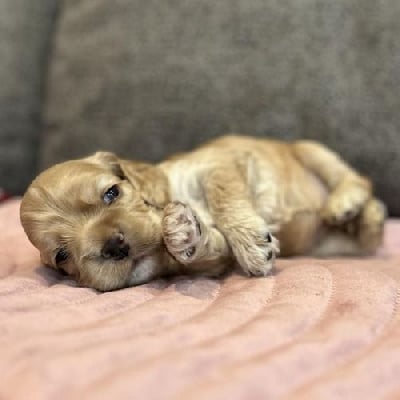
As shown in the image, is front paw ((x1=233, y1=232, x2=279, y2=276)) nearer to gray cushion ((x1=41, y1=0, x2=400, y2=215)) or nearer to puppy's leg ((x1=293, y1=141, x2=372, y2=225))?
puppy's leg ((x1=293, y1=141, x2=372, y2=225))

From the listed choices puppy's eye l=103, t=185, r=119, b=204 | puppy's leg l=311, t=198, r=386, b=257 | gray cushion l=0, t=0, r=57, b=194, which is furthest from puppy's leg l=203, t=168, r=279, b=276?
gray cushion l=0, t=0, r=57, b=194

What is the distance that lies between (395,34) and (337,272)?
3.89ft

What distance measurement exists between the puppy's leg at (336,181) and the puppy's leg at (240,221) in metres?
0.41

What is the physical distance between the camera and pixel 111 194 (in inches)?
78.7

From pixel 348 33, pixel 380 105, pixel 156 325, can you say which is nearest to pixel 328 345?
pixel 156 325

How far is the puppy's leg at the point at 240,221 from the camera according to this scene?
75.7 inches

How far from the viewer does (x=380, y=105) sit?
2580mm

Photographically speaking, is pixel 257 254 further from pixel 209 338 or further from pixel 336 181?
pixel 336 181

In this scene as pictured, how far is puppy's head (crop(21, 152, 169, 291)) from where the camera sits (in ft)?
6.06

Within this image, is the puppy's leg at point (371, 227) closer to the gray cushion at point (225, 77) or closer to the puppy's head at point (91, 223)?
the gray cushion at point (225, 77)

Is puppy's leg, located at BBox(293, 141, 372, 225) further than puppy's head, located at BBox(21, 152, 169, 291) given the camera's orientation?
Yes

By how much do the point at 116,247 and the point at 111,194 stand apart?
23cm

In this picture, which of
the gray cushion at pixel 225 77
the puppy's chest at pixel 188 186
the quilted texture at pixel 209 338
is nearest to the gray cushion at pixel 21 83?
the gray cushion at pixel 225 77

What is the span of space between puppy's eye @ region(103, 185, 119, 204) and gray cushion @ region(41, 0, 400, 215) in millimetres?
970
